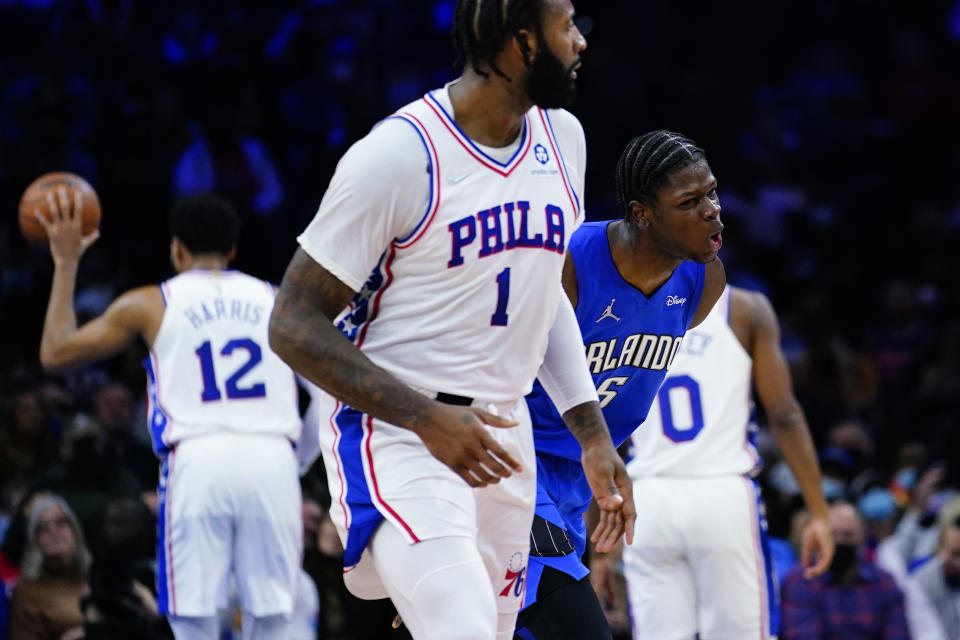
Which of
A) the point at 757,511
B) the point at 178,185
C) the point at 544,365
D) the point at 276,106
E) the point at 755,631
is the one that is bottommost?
the point at 755,631

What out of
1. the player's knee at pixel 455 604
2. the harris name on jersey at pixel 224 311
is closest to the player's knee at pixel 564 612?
the player's knee at pixel 455 604

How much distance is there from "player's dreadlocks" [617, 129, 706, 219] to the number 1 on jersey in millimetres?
1196

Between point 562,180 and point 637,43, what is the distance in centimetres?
1070

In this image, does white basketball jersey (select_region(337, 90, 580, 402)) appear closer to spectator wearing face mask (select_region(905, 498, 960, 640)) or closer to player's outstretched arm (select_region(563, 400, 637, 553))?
player's outstretched arm (select_region(563, 400, 637, 553))

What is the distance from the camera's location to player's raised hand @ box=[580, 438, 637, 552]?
347 cm

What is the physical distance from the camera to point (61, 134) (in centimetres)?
1094

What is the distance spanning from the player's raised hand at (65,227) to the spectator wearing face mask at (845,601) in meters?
4.09

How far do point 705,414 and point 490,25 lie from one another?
275cm

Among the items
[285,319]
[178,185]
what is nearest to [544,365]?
[285,319]

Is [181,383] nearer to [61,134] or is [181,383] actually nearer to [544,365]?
[544,365]

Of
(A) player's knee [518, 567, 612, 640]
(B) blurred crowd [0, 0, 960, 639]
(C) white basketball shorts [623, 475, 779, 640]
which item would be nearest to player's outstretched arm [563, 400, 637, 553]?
(A) player's knee [518, 567, 612, 640]

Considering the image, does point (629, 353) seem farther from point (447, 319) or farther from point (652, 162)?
point (447, 319)

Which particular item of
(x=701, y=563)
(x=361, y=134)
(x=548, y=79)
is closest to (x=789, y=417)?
(x=701, y=563)

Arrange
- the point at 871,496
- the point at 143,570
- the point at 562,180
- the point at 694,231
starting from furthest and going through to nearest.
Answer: the point at 871,496 < the point at 143,570 < the point at 694,231 < the point at 562,180
